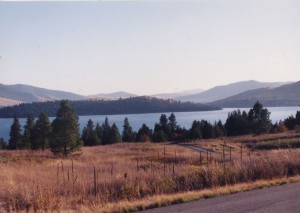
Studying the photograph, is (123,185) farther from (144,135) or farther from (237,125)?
(237,125)

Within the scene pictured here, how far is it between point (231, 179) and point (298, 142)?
36851mm

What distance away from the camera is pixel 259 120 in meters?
93.2

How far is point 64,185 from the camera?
1412 centimetres

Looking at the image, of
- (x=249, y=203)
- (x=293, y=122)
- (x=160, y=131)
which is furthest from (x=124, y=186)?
(x=293, y=122)

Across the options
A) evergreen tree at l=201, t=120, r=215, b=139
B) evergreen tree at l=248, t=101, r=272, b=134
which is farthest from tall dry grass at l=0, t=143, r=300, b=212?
evergreen tree at l=248, t=101, r=272, b=134

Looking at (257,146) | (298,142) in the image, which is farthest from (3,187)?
(257,146)

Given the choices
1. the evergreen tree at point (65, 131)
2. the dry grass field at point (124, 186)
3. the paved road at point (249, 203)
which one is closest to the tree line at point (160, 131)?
the evergreen tree at point (65, 131)

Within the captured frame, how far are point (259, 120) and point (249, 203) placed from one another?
85125 mm

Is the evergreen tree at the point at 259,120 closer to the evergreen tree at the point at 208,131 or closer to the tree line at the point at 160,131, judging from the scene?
the tree line at the point at 160,131

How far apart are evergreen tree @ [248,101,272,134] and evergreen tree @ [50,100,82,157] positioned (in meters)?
59.8

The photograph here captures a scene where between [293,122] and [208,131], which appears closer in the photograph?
[208,131]

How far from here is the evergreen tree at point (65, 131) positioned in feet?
129

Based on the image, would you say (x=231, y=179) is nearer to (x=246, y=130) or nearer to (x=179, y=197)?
(x=179, y=197)

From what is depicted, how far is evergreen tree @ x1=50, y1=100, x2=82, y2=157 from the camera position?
129ft
